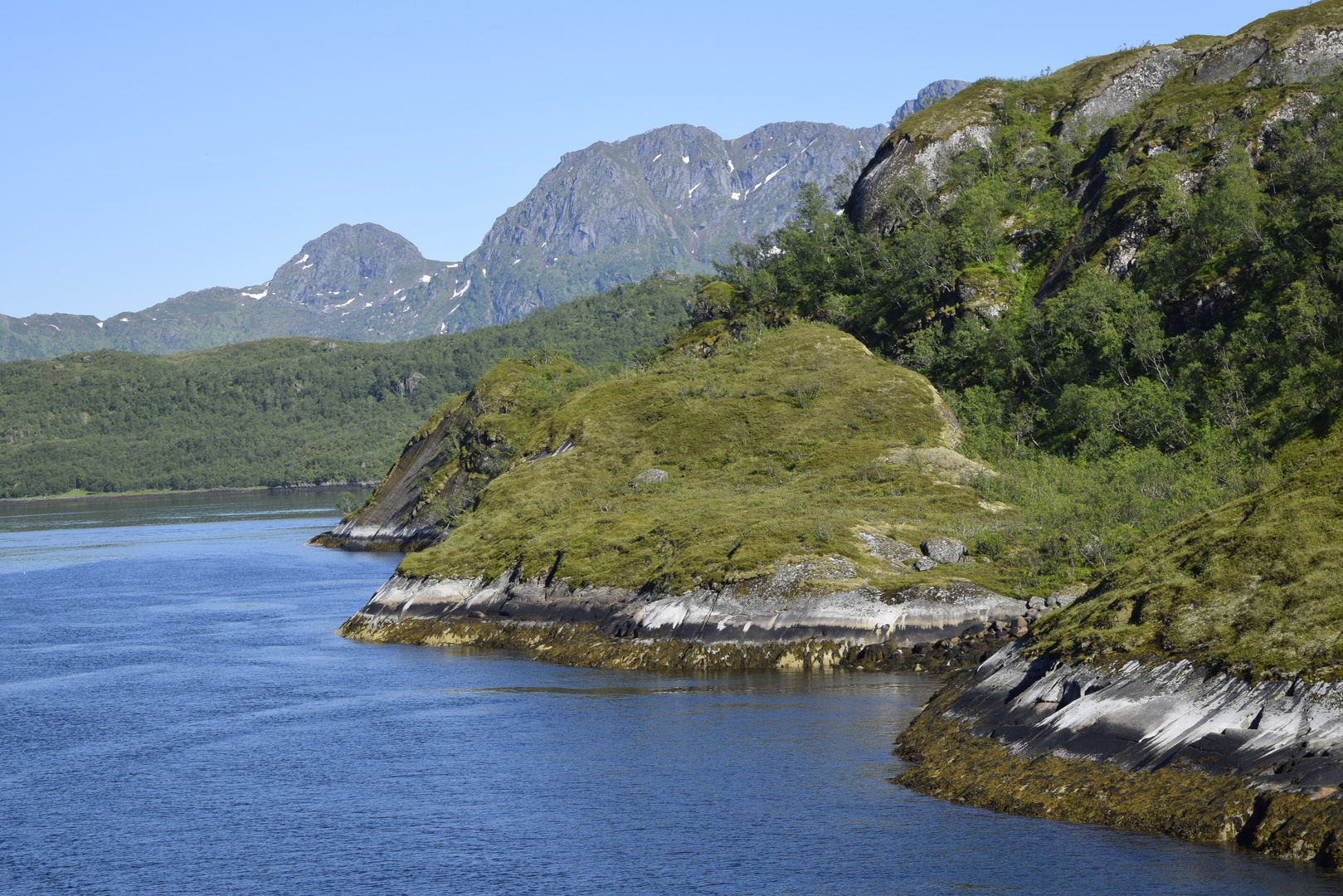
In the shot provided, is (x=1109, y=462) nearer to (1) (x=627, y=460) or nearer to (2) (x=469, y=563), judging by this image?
(1) (x=627, y=460)

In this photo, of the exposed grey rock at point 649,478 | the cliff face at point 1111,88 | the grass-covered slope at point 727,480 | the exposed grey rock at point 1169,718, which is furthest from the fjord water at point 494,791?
the cliff face at point 1111,88

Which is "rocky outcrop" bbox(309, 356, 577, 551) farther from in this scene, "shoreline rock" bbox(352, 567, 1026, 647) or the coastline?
"shoreline rock" bbox(352, 567, 1026, 647)

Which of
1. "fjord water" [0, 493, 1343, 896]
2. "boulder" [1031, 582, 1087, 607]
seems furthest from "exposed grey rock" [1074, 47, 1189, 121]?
"fjord water" [0, 493, 1343, 896]

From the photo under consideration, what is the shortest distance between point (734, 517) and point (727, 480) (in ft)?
65.5

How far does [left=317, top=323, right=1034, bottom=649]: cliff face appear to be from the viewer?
75688 millimetres

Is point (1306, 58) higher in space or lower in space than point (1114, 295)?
higher

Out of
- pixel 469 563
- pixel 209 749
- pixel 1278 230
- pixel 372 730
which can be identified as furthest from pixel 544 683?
pixel 1278 230

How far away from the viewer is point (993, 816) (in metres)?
40.1

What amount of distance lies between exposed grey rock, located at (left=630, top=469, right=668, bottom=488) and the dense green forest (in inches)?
1249

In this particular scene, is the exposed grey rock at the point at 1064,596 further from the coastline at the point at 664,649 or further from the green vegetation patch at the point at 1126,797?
the green vegetation patch at the point at 1126,797

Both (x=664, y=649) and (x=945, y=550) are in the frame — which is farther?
(x=945, y=550)

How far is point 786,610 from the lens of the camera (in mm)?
75312

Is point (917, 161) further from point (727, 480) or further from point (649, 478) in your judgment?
point (649, 478)

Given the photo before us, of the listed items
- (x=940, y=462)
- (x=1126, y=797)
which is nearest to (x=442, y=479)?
(x=940, y=462)
